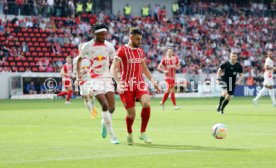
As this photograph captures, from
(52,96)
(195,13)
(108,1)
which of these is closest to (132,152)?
(52,96)

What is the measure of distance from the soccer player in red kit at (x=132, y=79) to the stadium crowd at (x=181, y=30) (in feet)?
105

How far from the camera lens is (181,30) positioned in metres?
59.0

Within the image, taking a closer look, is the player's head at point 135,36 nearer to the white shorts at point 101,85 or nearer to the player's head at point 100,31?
the player's head at point 100,31

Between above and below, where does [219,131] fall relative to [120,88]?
below

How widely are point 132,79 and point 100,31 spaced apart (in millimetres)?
1238

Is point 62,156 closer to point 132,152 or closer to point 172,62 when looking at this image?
point 132,152

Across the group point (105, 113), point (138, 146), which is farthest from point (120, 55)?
point (138, 146)

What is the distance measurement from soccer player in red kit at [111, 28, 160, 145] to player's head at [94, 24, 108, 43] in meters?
0.48


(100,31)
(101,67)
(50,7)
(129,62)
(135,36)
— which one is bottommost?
(101,67)

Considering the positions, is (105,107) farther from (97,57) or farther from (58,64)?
(58,64)

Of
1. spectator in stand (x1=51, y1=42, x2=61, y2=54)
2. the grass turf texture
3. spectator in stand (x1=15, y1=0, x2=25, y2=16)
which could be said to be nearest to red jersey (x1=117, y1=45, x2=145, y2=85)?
the grass turf texture

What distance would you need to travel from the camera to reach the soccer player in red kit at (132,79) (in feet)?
50.5

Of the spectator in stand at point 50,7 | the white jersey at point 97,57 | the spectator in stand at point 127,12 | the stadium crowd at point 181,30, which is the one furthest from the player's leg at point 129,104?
the spectator in stand at point 127,12

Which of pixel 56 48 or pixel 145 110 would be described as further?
pixel 56 48
